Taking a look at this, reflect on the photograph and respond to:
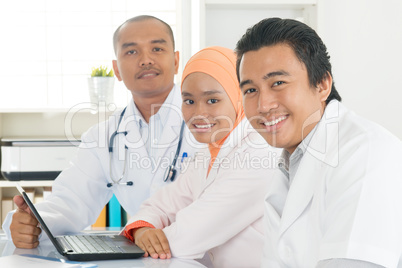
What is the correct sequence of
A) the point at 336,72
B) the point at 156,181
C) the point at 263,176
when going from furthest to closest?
the point at 336,72
the point at 156,181
the point at 263,176

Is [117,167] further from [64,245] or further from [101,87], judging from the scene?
[101,87]

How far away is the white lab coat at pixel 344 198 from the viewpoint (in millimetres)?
862

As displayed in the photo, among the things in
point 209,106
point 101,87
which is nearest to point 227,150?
point 209,106

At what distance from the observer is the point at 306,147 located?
108 centimetres

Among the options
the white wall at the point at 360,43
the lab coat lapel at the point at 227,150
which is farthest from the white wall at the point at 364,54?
the lab coat lapel at the point at 227,150

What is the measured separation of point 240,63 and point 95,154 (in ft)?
3.23

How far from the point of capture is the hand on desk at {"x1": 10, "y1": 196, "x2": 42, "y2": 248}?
56.5 inches

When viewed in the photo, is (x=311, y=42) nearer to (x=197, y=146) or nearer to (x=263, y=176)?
(x=263, y=176)

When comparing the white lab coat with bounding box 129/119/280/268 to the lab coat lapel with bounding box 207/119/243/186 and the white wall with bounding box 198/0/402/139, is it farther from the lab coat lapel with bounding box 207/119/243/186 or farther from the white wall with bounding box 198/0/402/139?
the white wall with bounding box 198/0/402/139

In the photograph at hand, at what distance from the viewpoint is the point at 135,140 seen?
79.0 inches

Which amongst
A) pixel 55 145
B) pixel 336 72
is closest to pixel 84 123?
pixel 55 145

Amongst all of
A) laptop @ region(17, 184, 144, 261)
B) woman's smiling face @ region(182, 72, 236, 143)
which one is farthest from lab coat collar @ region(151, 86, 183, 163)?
laptop @ region(17, 184, 144, 261)

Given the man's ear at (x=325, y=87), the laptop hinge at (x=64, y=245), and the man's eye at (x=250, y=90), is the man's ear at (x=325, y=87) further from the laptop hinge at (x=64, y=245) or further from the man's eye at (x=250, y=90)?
the laptop hinge at (x=64, y=245)

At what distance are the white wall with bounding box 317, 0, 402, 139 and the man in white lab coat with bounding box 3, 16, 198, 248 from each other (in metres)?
0.85
